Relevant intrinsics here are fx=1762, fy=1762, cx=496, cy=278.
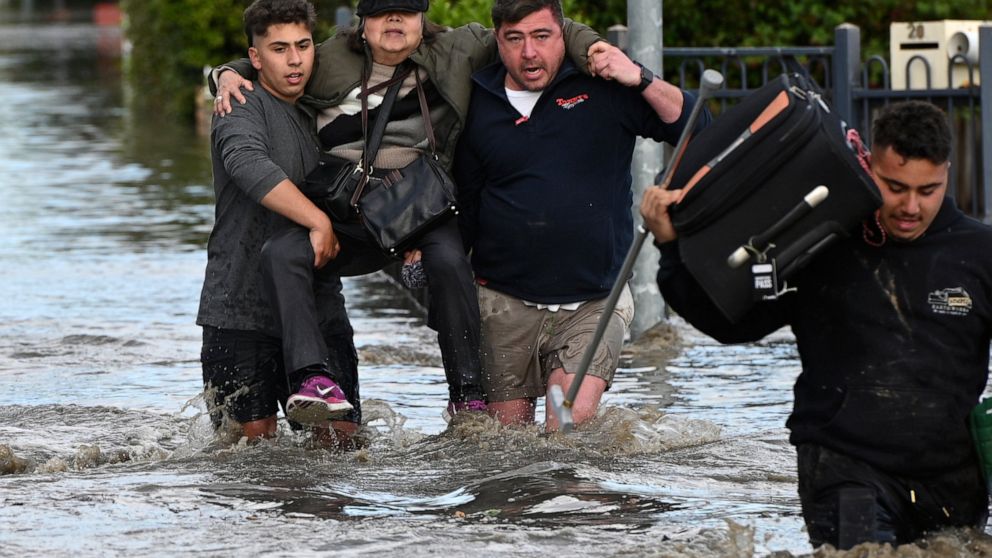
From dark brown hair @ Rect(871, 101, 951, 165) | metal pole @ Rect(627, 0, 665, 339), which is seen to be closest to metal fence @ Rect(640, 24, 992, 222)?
metal pole @ Rect(627, 0, 665, 339)

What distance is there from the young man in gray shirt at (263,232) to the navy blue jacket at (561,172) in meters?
0.60

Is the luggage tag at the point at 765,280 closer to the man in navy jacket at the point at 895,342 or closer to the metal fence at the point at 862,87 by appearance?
the man in navy jacket at the point at 895,342

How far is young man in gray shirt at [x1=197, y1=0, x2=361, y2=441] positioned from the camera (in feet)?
19.5

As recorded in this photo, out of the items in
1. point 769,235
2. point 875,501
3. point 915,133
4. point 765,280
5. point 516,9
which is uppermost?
point 516,9

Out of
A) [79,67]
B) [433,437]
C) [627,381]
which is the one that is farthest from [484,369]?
[79,67]

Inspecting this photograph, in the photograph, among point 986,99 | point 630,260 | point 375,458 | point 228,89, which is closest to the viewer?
point 630,260

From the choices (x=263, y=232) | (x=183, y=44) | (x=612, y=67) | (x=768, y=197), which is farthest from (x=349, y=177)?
(x=183, y=44)

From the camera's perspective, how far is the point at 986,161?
10414mm

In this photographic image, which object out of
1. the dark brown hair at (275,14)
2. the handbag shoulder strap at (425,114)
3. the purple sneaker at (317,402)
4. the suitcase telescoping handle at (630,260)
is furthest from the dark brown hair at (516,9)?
the purple sneaker at (317,402)

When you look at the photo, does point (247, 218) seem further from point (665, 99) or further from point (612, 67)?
point (665, 99)

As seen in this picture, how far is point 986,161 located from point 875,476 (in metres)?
6.37

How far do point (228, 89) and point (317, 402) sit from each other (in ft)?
3.75

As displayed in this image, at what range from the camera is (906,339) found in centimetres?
443

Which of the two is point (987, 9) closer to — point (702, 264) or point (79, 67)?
point (702, 264)
